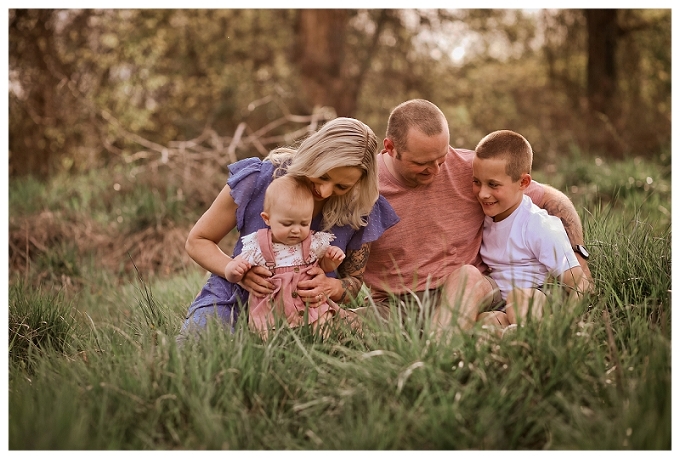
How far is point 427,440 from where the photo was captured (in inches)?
93.8

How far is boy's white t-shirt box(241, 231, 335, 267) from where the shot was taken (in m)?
3.15

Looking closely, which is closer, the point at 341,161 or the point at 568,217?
the point at 341,161

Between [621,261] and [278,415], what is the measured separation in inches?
75.6

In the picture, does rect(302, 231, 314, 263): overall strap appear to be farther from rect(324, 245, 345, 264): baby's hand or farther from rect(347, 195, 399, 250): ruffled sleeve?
rect(347, 195, 399, 250): ruffled sleeve

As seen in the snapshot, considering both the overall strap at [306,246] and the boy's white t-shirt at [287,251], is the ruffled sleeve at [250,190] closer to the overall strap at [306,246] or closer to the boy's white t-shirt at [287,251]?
the boy's white t-shirt at [287,251]

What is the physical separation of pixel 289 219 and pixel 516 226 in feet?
3.90

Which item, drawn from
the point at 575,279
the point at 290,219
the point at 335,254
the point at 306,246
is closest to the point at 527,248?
the point at 575,279

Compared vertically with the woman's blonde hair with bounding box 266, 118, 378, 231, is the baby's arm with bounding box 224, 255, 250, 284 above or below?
below

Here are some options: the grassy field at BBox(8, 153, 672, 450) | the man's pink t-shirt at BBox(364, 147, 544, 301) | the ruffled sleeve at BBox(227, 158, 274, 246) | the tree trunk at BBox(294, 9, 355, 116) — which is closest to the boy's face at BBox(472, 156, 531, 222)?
the man's pink t-shirt at BBox(364, 147, 544, 301)

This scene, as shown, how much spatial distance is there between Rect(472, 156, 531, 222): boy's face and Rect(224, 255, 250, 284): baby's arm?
4.10 ft

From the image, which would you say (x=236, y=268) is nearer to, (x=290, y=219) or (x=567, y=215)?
(x=290, y=219)

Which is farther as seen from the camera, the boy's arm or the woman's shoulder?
the boy's arm

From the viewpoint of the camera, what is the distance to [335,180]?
10.2 feet

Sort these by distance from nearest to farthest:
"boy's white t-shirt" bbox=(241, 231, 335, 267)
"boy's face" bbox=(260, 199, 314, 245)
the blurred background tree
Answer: "boy's face" bbox=(260, 199, 314, 245)
"boy's white t-shirt" bbox=(241, 231, 335, 267)
the blurred background tree
